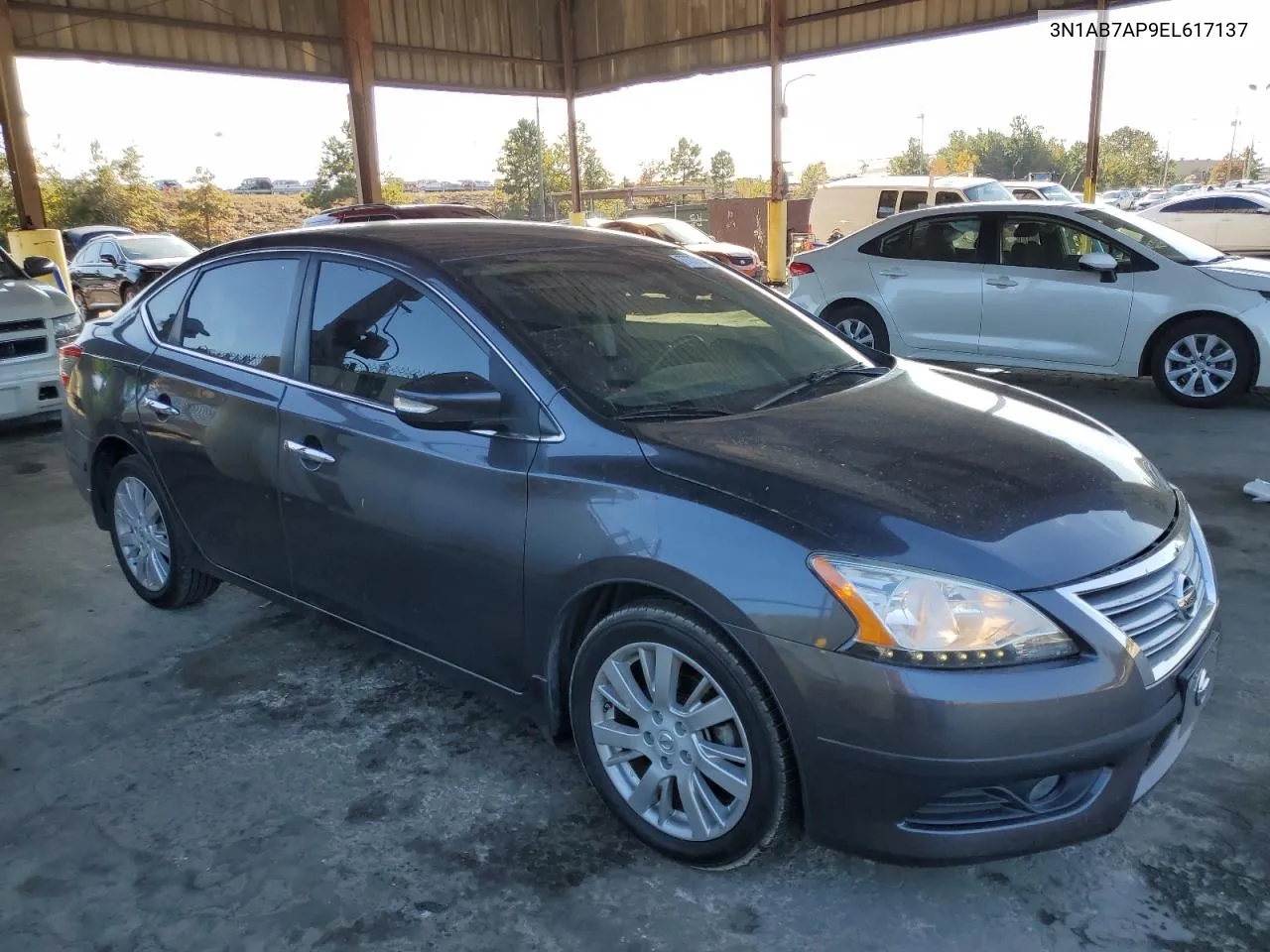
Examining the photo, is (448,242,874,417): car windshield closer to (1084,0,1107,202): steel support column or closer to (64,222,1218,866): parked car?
(64,222,1218,866): parked car

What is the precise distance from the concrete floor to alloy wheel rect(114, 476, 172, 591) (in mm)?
350

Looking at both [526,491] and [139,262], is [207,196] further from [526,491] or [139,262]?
[526,491]

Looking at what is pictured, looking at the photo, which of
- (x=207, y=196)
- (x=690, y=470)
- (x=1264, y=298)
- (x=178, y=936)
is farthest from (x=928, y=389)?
(x=207, y=196)

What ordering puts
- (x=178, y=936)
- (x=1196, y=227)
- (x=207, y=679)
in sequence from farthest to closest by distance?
1. (x=1196, y=227)
2. (x=207, y=679)
3. (x=178, y=936)

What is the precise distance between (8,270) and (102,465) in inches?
207

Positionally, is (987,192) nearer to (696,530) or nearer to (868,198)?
(868,198)

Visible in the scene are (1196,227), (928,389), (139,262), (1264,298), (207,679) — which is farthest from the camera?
(1196,227)

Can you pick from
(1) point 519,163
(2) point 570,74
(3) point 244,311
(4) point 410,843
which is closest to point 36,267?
(3) point 244,311

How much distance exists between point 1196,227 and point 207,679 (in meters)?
21.6

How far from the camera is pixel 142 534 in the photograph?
4219 mm

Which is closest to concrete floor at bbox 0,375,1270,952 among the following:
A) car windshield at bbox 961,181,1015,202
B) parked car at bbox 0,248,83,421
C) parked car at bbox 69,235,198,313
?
parked car at bbox 0,248,83,421

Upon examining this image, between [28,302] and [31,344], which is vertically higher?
[28,302]

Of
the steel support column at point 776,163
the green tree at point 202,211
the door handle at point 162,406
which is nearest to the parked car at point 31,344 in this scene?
the door handle at point 162,406

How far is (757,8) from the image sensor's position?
18547 millimetres
